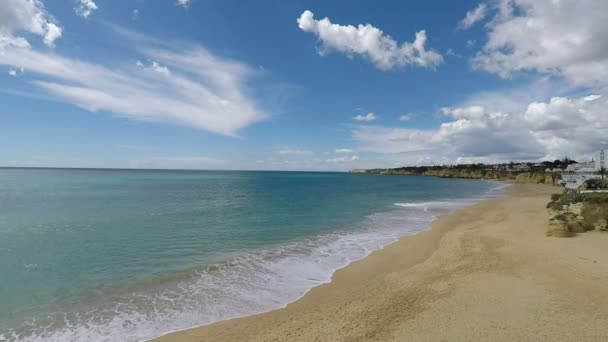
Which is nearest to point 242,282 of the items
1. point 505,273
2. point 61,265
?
point 61,265

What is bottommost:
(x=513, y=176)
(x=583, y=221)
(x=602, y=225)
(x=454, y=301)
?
(x=454, y=301)

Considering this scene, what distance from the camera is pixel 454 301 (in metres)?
8.16

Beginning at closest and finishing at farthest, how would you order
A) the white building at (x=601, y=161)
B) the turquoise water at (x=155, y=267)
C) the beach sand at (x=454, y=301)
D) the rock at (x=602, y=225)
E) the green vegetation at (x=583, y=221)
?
the beach sand at (x=454, y=301), the turquoise water at (x=155, y=267), the green vegetation at (x=583, y=221), the rock at (x=602, y=225), the white building at (x=601, y=161)

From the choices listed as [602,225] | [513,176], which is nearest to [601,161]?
[513,176]

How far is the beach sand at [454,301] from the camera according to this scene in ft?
21.8

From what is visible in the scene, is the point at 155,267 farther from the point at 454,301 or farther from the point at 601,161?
the point at 601,161

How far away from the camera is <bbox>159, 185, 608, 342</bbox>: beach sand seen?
6641 millimetres

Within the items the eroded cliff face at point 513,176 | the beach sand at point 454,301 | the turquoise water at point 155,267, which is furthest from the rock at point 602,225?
the eroded cliff face at point 513,176

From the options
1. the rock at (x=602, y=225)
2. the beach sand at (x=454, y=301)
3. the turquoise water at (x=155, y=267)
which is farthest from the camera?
the rock at (x=602, y=225)

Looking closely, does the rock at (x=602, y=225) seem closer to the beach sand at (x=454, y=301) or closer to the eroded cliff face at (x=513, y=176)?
the beach sand at (x=454, y=301)

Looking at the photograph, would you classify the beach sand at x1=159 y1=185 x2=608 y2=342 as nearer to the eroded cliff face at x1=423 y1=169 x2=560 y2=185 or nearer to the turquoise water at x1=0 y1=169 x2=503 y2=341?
the turquoise water at x1=0 y1=169 x2=503 y2=341

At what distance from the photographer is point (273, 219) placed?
2402 cm

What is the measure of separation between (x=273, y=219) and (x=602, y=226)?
20.9m

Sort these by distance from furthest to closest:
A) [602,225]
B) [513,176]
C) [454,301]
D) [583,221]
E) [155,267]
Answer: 1. [513,176]
2. [583,221]
3. [602,225]
4. [155,267]
5. [454,301]
